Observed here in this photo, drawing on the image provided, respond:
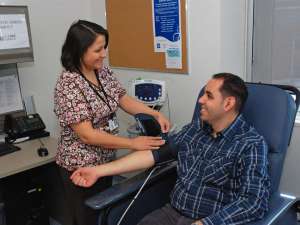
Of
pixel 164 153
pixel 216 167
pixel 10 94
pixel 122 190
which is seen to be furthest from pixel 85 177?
pixel 10 94

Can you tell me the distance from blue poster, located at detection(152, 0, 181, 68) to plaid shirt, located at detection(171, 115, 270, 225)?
0.80 meters

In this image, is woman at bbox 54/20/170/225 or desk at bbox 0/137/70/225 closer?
woman at bbox 54/20/170/225

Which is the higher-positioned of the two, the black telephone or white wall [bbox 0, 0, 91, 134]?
white wall [bbox 0, 0, 91, 134]

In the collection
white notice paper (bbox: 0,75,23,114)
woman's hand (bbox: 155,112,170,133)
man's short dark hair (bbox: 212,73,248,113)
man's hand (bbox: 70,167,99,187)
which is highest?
man's short dark hair (bbox: 212,73,248,113)

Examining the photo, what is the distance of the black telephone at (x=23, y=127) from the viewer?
237 cm

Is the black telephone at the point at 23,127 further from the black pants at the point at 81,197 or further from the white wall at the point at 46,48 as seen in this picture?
the black pants at the point at 81,197

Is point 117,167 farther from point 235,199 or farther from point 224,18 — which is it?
point 224,18

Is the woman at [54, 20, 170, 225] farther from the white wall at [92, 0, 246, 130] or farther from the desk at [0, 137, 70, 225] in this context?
the white wall at [92, 0, 246, 130]

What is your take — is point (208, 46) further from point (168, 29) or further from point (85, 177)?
point (85, 177)

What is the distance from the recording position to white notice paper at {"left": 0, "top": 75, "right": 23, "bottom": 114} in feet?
8.08

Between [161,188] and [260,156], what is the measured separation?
546mm

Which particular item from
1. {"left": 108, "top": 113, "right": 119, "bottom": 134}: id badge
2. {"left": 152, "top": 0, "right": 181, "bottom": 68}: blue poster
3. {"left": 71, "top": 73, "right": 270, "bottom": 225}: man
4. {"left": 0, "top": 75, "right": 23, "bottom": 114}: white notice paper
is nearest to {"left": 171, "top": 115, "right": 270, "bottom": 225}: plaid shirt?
{"left": 71, "top": 73, "right": 270, "bottom": 225}: man

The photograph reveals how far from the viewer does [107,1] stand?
2793 mm

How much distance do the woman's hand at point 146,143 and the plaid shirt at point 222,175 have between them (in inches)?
3.7
